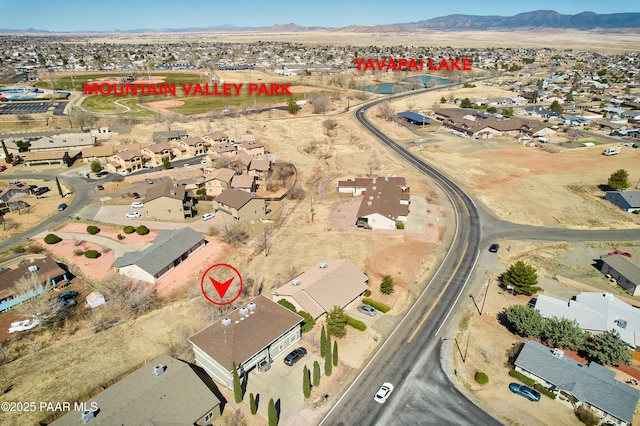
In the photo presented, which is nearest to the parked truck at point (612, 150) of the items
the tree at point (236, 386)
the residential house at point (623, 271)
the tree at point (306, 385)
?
the residential house at point (623, 271)

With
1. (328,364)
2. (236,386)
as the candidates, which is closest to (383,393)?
(328,364)

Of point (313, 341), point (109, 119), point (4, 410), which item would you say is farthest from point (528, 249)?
point (109, 119)

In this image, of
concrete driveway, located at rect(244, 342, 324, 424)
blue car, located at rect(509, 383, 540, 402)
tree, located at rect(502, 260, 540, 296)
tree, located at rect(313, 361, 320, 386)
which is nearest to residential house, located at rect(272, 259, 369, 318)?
concrete driveway, located at rect(244, 342, 324, 424)

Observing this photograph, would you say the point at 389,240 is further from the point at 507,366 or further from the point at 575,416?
the point at 575,416

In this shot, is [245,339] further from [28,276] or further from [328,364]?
[28,276]

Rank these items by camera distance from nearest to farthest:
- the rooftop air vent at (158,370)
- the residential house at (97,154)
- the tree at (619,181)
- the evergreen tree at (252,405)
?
the evergreen tree at (252,405) → the rooftop air vent at (158,370) → the tree at (619,181) → the residential house at (97,154)

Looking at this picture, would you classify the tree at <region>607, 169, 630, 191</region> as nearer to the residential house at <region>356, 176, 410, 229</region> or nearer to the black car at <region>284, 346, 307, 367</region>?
the residential house at <region>356, 176, 410, 229</region>

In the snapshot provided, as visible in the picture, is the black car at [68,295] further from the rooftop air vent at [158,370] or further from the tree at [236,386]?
the tree at [236,386]
